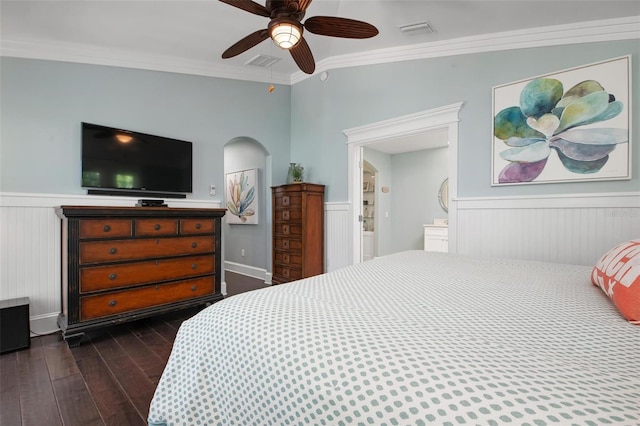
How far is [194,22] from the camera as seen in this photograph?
114 inches

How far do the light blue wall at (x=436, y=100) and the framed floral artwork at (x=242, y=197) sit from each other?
989mm

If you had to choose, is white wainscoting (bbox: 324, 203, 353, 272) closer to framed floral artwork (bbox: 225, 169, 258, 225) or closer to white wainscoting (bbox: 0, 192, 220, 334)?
framed floral artwork (bbox: 225, 169, 258, 225)

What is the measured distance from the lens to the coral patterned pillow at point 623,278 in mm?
844

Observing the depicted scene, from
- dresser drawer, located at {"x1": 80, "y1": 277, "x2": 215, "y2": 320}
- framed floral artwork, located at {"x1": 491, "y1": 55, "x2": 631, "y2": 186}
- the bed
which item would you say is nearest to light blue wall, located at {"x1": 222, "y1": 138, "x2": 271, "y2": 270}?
Answer: dresser drawer, located at {"x1": 80, "y1": 277, "x2": 215, "y2": 320}

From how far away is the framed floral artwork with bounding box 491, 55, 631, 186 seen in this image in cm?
231

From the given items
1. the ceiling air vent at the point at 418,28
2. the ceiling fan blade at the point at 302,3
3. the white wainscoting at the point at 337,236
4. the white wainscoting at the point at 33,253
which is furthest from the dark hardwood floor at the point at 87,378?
the ceiling air vent at the point at 418,28

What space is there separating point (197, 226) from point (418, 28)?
9.70 feet

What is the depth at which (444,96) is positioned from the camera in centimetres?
317

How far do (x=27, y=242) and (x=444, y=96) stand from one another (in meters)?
4.22

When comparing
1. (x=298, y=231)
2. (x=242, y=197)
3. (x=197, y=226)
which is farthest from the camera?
(x=242, y=197)

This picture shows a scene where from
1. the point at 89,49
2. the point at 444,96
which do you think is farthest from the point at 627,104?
the point at 89,49

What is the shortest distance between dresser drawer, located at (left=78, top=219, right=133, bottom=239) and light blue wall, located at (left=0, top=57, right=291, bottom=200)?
2.53 ft

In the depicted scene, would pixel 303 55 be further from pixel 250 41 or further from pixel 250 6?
pixel 250 6

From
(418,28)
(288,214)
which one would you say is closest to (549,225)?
(418,28)
